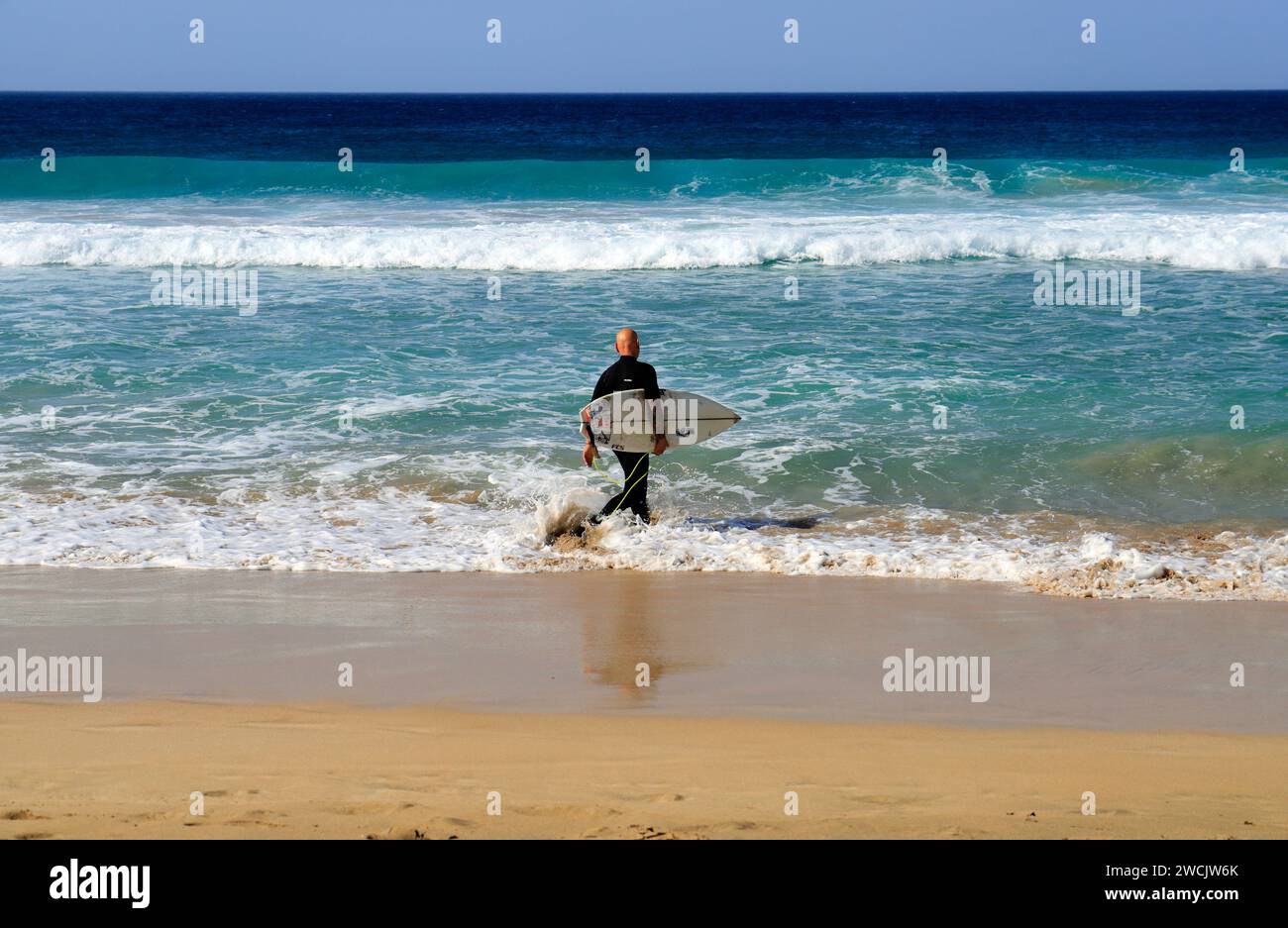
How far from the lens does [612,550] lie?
7.82 metres

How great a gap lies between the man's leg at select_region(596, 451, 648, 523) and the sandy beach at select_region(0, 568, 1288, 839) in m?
0.77

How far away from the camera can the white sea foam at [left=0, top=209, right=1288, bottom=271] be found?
19.7m

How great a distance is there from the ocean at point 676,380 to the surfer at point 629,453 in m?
0.24

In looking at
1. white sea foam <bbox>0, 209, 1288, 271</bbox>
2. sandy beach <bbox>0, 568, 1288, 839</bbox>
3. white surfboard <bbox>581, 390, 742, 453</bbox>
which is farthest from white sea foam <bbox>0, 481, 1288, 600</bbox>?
white sea foam <bbox>0, 209, 1288, 271</bbox>

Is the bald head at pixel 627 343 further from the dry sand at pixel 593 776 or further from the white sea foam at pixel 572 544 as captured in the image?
the dry sand at pixel 593 776

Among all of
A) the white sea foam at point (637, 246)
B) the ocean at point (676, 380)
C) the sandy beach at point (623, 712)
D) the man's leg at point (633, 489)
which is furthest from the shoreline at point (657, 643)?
the white sea foam at point (637, 246)

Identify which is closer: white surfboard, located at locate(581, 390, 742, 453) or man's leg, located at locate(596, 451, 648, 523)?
white surfboard, located at locate(581, 390, 742, 453)

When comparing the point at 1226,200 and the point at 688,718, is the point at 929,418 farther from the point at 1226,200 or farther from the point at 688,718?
the point at 1226,200

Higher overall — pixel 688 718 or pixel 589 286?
pixel 589 286

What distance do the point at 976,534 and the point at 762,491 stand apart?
1.78 m

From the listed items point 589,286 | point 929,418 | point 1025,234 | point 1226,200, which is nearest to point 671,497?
point 929,418

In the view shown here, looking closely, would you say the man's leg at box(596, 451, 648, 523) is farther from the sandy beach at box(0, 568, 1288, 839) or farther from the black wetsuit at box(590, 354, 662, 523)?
the sandy beach at box(0, 568, 1288, 839)

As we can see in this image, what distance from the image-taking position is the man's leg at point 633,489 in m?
7.96

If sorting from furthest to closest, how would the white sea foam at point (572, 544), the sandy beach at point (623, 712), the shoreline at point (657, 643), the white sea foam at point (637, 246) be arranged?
the white sea foam at point (637, 246)
the white sea foam at point (572, 544)
the shoreline at point (657, 643)
the sandy beach at point (623, 712)
